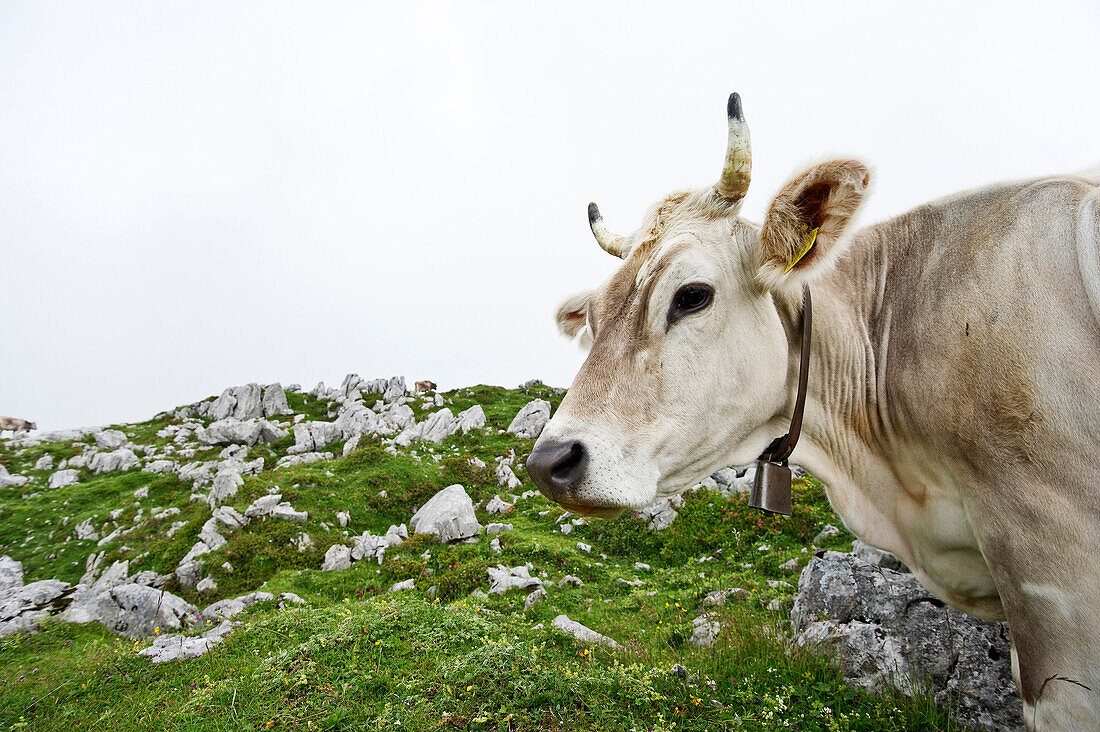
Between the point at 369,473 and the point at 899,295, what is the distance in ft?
64.3

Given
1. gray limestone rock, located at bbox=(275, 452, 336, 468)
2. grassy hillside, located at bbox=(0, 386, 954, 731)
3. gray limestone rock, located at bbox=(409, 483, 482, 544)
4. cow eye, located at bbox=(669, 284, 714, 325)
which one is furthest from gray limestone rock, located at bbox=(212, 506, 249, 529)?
cow eye, located at bbox=(669, 284, 714, 325)

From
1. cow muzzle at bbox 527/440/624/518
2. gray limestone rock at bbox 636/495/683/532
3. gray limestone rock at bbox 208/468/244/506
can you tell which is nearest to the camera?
cow muzzle at bbox 527/440/624/518

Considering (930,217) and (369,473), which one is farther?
(369,473)

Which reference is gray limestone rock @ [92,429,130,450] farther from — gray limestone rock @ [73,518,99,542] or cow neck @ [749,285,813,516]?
cow neck @ [749,285,813,516]

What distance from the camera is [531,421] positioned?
2752 cm

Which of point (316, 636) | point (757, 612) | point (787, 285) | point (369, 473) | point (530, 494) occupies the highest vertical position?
point (787, 285)

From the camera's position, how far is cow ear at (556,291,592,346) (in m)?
4.25

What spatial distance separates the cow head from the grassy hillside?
105 inches

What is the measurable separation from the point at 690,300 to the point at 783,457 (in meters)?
1.18

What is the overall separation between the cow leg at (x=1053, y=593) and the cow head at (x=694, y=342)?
120 cm

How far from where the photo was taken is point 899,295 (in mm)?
3172

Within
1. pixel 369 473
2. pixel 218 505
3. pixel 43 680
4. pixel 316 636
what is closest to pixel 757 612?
pixel 316 636

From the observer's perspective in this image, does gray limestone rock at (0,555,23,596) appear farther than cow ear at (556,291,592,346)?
Yes

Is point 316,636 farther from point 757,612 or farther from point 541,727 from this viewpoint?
point 757,612
